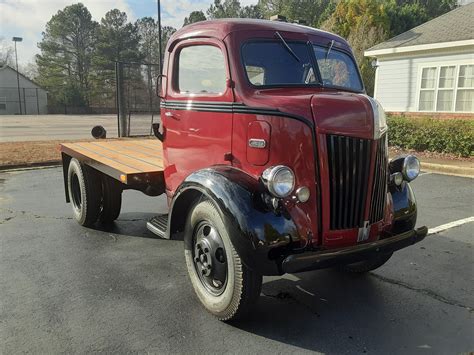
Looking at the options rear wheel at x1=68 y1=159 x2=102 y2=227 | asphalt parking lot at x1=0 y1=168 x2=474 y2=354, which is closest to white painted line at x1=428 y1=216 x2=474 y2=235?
asphalt parking lot at x1=0 y1=168 x2=474 y2=354

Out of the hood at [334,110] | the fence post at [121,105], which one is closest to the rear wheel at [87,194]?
the hood at [334,110]

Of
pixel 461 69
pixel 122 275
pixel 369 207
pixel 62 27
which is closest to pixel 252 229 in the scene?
pixel 369 207

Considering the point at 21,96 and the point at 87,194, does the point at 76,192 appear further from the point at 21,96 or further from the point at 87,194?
the point at 21,96

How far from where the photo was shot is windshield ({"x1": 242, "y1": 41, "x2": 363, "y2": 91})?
3725 mm

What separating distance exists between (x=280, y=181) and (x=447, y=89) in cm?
1269

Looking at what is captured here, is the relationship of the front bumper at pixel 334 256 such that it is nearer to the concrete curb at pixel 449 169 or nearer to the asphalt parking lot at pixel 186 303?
the asphalt parking lot at pixel 186 303

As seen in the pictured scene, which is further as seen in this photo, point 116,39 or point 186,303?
point 116,39

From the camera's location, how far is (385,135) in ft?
11.9

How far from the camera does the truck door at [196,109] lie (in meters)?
3.75

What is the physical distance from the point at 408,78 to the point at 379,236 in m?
12.8

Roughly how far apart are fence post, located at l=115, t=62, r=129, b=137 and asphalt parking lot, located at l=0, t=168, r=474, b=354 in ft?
32.8

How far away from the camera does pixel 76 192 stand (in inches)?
244

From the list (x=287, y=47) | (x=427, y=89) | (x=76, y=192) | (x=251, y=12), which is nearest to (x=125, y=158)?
(x=76, y=192)

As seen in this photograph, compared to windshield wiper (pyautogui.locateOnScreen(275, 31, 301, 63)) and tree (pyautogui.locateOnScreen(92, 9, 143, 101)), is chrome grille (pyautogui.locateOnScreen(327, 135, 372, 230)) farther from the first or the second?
tree (pyautogui.locateOnScreen(92, 9, 143, 101))
